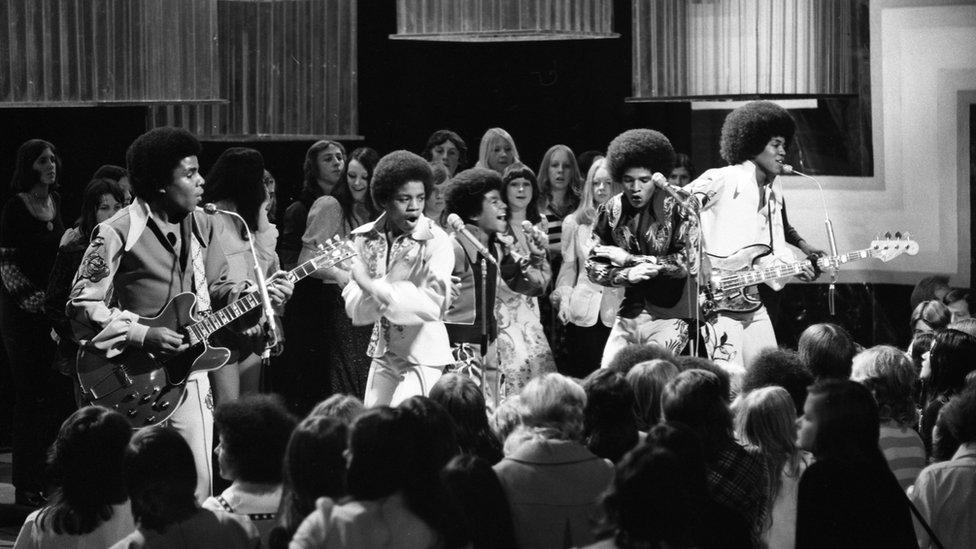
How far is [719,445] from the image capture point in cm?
431

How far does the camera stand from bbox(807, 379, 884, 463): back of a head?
3.85 metres

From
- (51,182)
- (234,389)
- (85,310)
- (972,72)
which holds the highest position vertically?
(972,72)

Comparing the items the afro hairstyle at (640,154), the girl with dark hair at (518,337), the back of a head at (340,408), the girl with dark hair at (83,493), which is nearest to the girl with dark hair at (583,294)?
the girl with dark hair at (518,337)

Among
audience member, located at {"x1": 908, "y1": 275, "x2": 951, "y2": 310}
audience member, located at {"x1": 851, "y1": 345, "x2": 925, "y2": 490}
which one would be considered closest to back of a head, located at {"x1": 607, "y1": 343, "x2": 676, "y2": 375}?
audience member, located at {"x1": 851, "y1": 345, "x2": 925, "y2": 490}

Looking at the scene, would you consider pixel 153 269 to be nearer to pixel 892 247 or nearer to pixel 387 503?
pixel 387 503

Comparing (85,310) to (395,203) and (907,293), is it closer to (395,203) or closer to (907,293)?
(395,203)

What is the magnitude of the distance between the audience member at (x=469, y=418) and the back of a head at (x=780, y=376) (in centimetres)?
105

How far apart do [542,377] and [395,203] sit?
226 cm

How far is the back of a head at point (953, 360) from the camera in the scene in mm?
5312

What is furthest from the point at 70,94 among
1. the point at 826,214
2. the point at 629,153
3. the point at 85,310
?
the point at 826,214

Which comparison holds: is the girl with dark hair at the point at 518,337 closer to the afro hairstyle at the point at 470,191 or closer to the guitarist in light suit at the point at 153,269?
the afro hairstyle at the point at 470,191

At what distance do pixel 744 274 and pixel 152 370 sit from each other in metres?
2.75

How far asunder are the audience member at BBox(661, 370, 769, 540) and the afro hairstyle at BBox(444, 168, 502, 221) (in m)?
3.09

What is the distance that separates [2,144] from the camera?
8.71 metres
